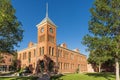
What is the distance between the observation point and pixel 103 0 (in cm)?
2445

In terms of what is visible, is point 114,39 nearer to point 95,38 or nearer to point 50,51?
point 95,38

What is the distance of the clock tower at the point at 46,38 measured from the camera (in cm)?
4975

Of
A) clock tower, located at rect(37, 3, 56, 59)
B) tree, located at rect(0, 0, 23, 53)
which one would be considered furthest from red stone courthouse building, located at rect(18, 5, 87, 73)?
tree, located at rect(0, 0, 23, 53)

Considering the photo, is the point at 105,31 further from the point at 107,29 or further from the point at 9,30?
the point at 9,30

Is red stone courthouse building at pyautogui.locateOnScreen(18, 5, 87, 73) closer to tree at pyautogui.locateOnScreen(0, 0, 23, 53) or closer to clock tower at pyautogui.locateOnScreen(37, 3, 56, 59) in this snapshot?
clock tower at pyautogui.locateOnScreen(37, 3, 56, 59)

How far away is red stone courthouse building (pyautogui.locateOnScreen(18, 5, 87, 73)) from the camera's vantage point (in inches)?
1981

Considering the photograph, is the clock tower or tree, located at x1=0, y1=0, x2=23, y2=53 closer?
tree, located at x1=0, y1=0, x2=23, y2=53

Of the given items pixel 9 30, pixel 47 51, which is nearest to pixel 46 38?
pixel 47 51

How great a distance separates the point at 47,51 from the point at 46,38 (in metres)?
3.68

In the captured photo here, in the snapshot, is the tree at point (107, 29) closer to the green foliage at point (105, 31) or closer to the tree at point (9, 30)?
the green foliage at point (105, 31)

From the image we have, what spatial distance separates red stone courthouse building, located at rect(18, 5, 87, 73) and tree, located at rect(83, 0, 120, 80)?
25.9m

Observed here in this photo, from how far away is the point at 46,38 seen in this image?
162ft

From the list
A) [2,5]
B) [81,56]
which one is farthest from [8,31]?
[81,56]

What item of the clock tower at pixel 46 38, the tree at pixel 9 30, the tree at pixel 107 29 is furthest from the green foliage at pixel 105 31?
the clock tower at pixel 46 38
